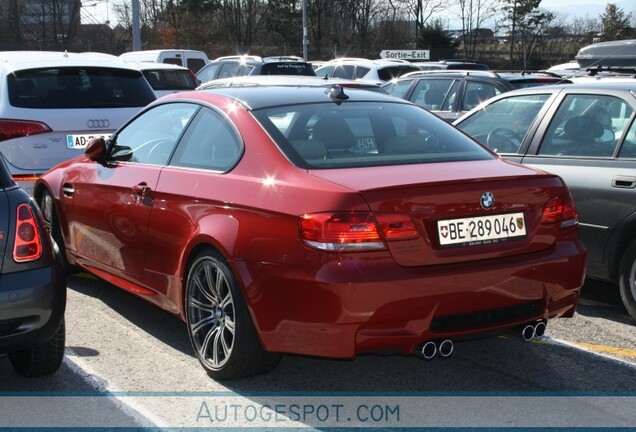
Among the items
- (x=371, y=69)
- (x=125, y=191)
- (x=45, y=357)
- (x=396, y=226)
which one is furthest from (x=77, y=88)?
(x=371, y=69)

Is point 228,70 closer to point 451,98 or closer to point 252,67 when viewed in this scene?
point 252,67

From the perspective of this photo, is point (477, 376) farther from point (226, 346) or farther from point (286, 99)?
point (286, 99)

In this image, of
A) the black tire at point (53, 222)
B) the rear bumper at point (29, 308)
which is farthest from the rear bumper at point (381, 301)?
the black tire at point (53, 222)

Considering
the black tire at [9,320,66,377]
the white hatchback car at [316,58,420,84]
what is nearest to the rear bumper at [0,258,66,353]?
the black tire at [9,320,66,377]

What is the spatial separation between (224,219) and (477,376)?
1.60 meters

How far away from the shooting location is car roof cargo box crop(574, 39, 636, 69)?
9.41 m

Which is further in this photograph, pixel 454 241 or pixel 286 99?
pixel 286 99

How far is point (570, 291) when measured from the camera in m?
4.36

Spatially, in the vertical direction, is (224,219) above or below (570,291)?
above

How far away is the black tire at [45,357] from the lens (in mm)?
4461

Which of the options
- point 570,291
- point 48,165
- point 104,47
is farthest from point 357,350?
point 104,47

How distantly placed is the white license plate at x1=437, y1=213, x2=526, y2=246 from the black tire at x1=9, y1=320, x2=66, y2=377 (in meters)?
2.03

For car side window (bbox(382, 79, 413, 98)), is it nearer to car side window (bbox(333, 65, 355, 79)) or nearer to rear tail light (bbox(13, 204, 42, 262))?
car side window (bbox(333, 65, 355, 79))

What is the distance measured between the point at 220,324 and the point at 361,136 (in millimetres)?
1268
